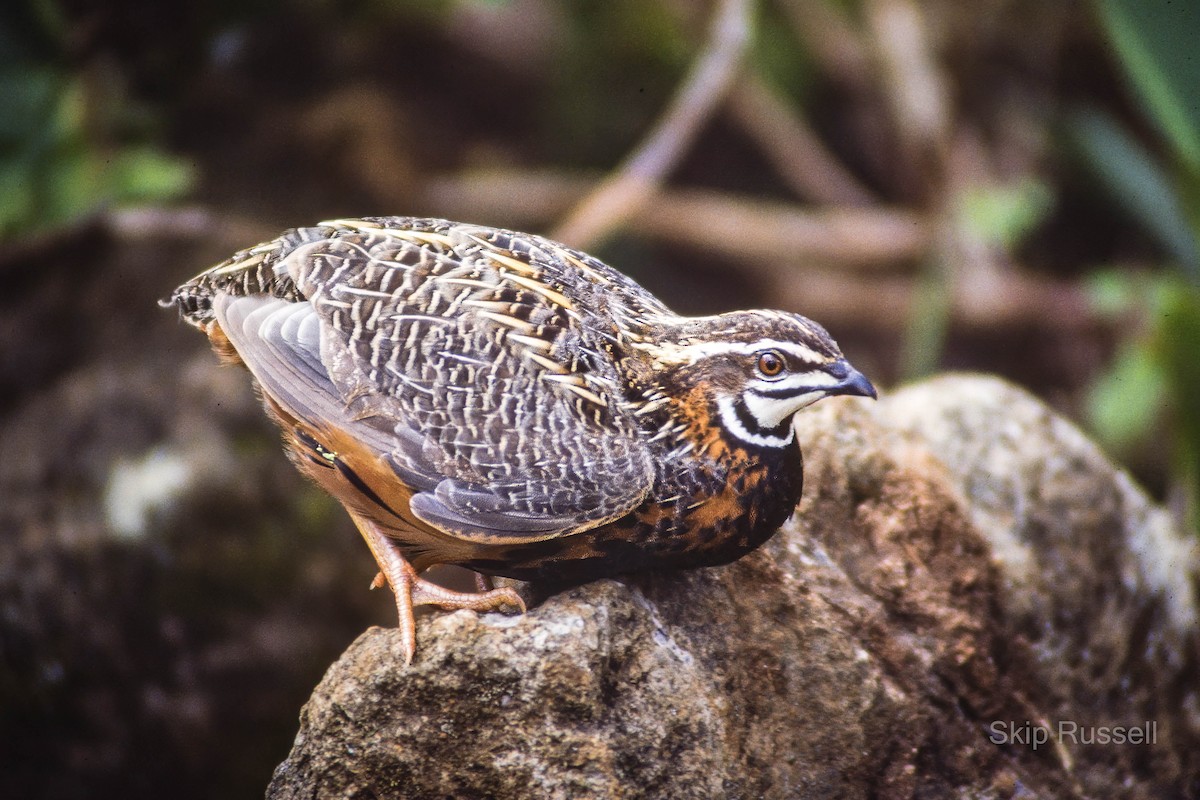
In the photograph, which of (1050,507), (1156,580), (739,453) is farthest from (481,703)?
(1156,580)

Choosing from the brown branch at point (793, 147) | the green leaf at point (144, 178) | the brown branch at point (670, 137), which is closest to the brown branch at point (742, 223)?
the brown branch at point (793, 147)

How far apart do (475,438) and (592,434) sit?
432 mm

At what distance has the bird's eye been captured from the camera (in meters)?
3.85

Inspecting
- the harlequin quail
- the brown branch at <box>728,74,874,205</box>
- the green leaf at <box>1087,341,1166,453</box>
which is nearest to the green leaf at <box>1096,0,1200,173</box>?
the green leaf at <box>1087,341,1166,453</box>

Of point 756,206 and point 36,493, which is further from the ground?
point 756,206

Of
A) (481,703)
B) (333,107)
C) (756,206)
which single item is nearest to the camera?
(481,703)

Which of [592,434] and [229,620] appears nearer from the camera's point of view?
[592,434]

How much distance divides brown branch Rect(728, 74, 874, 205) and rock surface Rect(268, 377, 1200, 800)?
19.3 feet

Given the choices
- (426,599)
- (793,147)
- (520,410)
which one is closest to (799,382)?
(520,410)

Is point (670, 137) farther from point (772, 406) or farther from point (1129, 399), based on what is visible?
point (772, 406)

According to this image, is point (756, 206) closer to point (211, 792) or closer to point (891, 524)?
point (891, 524)

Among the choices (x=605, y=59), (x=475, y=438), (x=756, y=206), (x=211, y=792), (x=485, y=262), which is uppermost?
(x=605, y=59)

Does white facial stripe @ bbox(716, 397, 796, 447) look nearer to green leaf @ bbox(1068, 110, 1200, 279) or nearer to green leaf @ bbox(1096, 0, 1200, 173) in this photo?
green leaf @ bbox(1096, 0, 1200, 173)

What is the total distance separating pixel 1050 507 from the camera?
5383 millimetres
